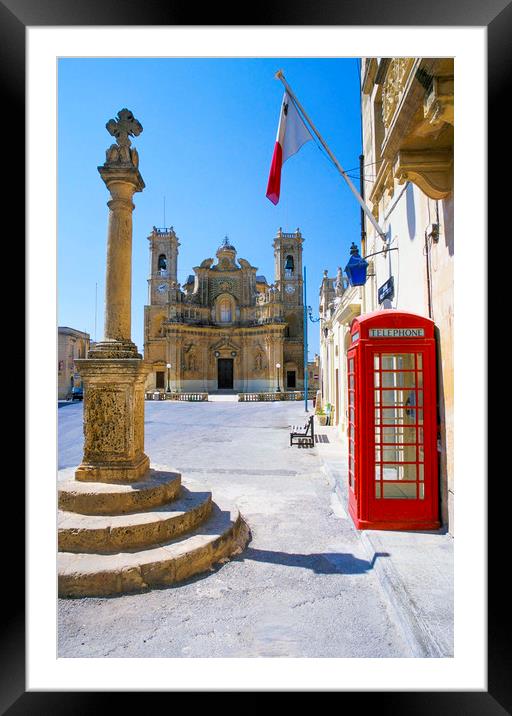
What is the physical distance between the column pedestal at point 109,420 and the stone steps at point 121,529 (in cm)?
52

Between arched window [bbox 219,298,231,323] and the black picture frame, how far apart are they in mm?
45098

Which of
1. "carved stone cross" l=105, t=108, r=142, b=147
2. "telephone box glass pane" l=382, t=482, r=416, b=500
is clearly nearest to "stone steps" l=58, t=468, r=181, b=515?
"telephone box glass pane" l=382, t=482, r=416, b=500

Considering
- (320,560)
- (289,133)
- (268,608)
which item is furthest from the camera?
(289,133)

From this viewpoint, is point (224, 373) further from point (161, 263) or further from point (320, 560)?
point (320, 560)

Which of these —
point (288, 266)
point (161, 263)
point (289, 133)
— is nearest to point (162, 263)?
point (161, 263)

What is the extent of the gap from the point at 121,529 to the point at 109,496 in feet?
1.50

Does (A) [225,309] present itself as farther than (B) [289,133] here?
Yes

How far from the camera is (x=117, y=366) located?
4383 mm

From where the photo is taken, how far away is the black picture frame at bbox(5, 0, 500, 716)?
1.97m

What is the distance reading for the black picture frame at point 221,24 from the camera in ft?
6.47

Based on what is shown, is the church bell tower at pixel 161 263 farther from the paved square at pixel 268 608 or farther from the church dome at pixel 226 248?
the paved square at pixel 268 608
